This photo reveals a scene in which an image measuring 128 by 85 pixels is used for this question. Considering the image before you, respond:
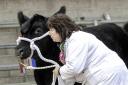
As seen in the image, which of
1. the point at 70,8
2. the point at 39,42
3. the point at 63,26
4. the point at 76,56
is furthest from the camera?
the point at 70,8

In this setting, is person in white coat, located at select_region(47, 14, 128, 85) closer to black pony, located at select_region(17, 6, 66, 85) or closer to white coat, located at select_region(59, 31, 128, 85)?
white coat, located at select_region(59, 31, 128, 85)

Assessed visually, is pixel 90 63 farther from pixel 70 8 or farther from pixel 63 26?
pixel 70 8

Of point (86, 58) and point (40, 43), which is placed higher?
point (86, 58)

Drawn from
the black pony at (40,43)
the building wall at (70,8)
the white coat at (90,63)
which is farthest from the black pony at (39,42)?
the building wall at (70,8)

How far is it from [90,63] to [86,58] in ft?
0.36

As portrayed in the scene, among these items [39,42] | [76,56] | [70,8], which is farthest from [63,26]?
[70,8]

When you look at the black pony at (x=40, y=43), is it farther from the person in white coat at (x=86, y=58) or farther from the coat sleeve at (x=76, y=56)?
the coat sleeve at (x=76, y=56)

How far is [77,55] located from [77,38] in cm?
18

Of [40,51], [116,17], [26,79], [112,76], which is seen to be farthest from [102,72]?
[116,17]

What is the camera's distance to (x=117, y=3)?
36.0 ft

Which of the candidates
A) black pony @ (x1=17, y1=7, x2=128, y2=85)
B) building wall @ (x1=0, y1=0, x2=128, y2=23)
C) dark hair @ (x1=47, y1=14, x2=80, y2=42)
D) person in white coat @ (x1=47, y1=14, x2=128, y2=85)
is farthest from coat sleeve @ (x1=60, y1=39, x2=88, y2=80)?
building wall @ (x1=0, y1=0, x2=128, y2=23)

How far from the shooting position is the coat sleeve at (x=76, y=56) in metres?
4.89

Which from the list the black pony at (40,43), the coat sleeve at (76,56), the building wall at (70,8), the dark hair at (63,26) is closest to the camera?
the coat sleeve at (76,56)

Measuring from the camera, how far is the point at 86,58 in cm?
495
